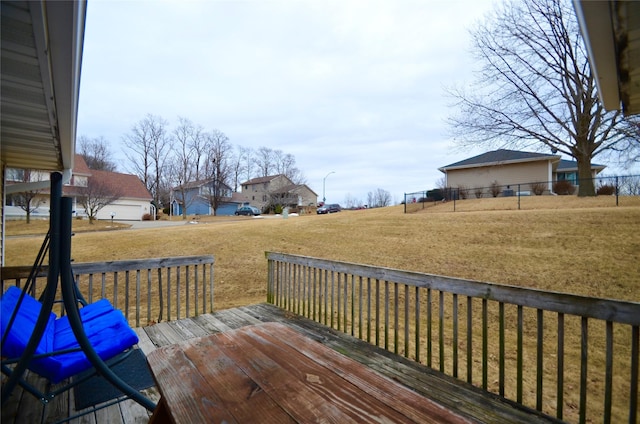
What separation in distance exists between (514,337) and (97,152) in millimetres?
42167

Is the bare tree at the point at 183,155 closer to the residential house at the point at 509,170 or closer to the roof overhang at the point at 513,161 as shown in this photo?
the residential house at the point at 509,170

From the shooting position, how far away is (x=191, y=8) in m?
6.02

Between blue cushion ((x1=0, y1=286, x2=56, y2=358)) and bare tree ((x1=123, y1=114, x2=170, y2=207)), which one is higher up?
bare tree ((x1=123, y1=114, x2=170, y2=207))

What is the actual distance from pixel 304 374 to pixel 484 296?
160cm

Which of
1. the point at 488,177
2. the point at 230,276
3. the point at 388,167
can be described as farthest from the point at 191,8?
the point at 388,167

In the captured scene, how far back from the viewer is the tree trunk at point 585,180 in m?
14.1

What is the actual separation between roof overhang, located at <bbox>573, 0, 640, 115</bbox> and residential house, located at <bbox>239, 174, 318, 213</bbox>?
110ft

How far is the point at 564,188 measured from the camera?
18.1 meters

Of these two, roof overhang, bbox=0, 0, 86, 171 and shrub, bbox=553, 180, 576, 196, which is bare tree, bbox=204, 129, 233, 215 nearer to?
shrub, bbox=553, 180, 576, 196

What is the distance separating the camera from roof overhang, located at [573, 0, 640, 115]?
1.21 metres

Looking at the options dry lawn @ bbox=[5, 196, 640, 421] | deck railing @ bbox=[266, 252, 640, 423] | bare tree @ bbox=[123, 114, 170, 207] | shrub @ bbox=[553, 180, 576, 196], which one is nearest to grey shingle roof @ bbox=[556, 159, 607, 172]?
shrub @ bbox=[553, 180, 576, 196]

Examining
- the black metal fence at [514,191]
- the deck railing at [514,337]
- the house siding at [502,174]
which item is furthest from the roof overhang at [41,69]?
the house siding at [502,174]

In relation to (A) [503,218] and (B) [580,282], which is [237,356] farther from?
(A) [503,218]

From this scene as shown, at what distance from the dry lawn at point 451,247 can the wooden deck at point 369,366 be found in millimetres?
2378
